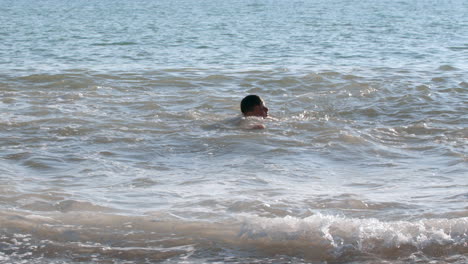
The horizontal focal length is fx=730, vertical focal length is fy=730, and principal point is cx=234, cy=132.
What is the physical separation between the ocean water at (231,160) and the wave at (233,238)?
0.01 meters

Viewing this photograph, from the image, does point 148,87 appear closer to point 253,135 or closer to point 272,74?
point 272,74

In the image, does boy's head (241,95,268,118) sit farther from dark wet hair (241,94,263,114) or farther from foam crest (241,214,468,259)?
foam crest (241,214,468,259)

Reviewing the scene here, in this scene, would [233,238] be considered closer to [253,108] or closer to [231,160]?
[231,160]

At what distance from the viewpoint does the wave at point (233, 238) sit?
4809 millimetres

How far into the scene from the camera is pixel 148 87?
1308 centimetres

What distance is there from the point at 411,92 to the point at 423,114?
185 centimetres

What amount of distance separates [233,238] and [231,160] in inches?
103

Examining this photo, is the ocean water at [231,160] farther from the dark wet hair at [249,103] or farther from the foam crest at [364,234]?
the dark wet hair at [249,103]

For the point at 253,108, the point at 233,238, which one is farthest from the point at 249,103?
the point at 233,238

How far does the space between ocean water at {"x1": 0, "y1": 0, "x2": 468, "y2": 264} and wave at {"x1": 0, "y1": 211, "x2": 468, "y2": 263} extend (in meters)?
0.01

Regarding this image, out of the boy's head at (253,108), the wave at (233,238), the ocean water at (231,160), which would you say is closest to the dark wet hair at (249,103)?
the boy's head at (253,108)

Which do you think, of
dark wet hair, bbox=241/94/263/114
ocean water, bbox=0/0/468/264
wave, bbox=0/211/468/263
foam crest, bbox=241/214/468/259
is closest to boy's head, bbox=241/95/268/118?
dark wet hair, bbox=241/94/263/114

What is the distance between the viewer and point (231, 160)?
7.66m

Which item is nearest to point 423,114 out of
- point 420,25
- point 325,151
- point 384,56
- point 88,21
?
point 325,151
